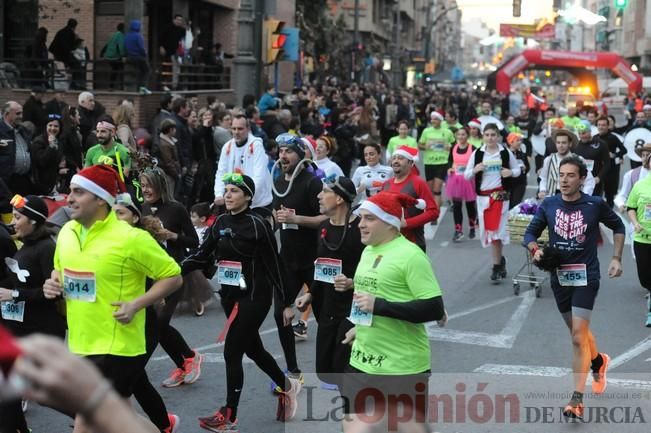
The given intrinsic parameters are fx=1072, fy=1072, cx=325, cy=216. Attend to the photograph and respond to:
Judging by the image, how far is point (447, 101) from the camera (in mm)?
42406

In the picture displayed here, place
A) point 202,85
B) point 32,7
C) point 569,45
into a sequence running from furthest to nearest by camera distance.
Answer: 1. point 569,45
2. point 202,85
3. point 32,7

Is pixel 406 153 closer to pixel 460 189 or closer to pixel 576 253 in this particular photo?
pixel 576 253

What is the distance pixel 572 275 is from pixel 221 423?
2705 millimetres

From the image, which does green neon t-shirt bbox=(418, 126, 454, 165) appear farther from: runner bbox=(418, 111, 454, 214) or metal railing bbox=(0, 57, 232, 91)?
metal railing bbox=(0, 57, 232, 91)

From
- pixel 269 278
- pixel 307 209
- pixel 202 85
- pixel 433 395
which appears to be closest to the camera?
pixel 269 278

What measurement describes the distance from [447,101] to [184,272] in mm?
35620

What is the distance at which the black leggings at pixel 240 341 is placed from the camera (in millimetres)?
7203

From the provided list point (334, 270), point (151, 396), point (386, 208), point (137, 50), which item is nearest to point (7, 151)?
point (334, 270)

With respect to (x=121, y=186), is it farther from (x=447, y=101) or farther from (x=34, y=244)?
(x=447, y=101)

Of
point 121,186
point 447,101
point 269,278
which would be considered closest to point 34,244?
point 121,186

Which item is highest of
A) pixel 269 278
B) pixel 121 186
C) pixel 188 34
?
pixel 188 34

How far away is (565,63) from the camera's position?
58531 mm

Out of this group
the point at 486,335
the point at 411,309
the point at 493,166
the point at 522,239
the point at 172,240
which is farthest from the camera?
the point at 493,166

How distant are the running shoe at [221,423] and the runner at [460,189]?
964cm
